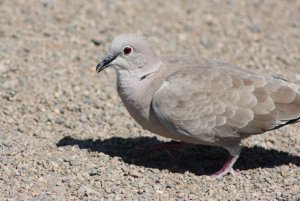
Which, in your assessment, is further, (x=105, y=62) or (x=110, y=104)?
(x=110, y=104)

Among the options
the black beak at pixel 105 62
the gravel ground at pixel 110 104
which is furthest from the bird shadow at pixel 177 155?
the black beak at pixel 105 62

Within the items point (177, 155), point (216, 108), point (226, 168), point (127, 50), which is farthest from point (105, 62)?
point (226, 168)

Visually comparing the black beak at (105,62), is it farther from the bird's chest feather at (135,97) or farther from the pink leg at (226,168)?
the pink leg at (226,168)

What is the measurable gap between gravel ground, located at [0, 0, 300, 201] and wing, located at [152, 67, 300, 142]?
22.8 inches

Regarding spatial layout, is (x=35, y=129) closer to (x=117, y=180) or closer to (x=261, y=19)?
(x=117, y=180)

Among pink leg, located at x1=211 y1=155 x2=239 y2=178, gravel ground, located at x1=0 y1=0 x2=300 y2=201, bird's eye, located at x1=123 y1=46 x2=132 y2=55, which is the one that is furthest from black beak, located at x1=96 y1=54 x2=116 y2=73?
pink leg, located at x1=211 y1=155 x2=239 y2=178

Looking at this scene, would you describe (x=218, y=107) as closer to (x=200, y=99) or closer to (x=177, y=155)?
(x=200, y=99)

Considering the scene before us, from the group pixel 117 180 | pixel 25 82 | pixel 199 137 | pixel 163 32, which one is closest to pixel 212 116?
pixel 199 137

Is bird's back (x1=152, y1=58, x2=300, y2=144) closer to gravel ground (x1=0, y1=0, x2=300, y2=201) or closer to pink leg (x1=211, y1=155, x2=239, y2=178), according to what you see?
pink leg (x1=211, y1=155, x2=239, y2=178)

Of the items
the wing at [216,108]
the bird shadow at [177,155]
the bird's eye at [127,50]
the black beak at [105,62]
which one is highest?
the bird's eye at [127,50]

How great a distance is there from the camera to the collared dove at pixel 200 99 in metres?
7.47

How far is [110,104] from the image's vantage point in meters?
9.19

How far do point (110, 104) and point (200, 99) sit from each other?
6.53ft

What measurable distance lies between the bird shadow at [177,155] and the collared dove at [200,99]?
0.45m
